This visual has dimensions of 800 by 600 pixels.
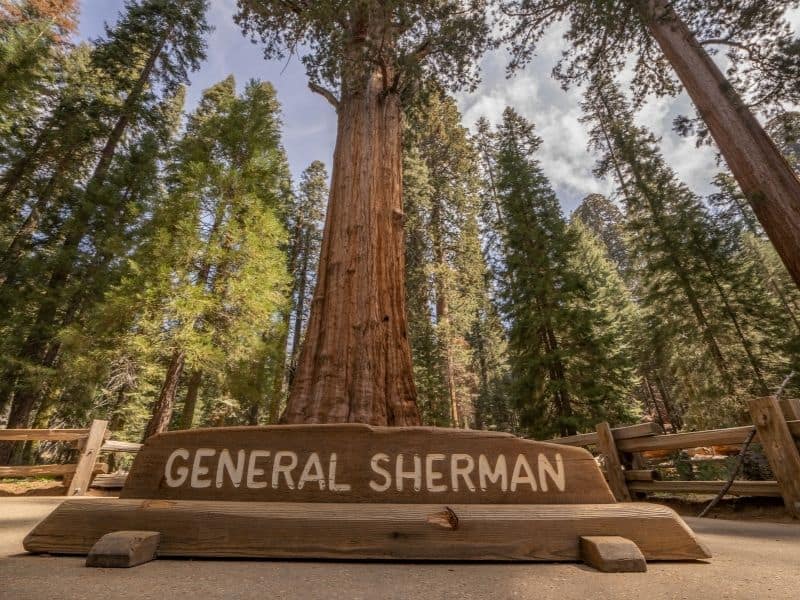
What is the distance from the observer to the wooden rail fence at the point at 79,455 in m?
6.70

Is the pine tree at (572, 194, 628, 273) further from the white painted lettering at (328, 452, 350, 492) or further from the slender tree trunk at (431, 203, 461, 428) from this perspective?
the white painted lettering at (328, 452, 350, 492)

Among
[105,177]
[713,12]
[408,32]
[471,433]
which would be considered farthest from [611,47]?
[105,177]

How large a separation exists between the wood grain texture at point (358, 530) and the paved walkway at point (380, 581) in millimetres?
54

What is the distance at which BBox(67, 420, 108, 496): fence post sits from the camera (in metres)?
6.62

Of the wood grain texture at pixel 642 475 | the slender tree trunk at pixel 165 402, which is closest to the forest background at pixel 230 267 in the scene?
the slender tree trunk at pixel 165 402

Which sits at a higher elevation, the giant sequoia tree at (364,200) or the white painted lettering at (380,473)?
the giant sequoia tree at (364,200)

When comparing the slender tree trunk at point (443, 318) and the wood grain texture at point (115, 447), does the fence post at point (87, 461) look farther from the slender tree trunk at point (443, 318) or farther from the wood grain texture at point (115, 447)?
the slender tree trunk at point (443, 318)

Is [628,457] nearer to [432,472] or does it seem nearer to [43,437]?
[432,472]

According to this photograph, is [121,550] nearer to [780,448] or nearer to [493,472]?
[493,472]

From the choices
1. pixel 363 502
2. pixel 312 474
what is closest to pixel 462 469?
pixel 363 502

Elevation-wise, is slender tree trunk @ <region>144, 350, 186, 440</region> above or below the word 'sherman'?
above

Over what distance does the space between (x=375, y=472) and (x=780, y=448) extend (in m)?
5.36

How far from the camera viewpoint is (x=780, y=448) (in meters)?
4.29

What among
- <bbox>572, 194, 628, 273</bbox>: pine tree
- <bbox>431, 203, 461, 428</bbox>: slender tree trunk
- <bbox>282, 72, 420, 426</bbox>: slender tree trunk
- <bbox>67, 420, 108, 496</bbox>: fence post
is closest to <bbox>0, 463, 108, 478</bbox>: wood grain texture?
<bbox>67, 420, 108, 496</bbox>: fence post
